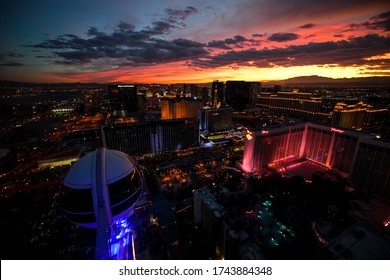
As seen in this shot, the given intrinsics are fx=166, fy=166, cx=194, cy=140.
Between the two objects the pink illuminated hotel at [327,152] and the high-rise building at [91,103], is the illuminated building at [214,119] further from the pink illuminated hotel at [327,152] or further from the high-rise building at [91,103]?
the high-rise building at [91,103]

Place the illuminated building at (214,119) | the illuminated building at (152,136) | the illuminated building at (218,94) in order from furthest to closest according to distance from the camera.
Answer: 1. the illuminated building at (218,94)
2. the illuminated building at (214,119)
3. the illuminated building at (152,136)

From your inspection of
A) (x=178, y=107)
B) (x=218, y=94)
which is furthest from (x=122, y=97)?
(x=218, y=94)

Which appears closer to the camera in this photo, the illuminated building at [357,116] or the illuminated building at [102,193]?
the illuminated building at [102,193]

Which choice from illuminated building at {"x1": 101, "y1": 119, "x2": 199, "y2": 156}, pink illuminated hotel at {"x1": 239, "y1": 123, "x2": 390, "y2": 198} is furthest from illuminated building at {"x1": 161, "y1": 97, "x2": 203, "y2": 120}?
pink illuminated hotel at {"x1": 239, "y1": 123, "x2": 390, "y2": 198}

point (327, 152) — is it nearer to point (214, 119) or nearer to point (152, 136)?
point (214, 119)

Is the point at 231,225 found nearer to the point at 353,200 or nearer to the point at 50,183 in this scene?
the point at 353,200

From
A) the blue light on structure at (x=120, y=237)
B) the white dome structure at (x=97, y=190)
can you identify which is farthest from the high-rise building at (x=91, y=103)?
the blue light on structure at (x=120, y=237)

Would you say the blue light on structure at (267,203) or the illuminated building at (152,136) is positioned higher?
the illuminated building at (152,136)

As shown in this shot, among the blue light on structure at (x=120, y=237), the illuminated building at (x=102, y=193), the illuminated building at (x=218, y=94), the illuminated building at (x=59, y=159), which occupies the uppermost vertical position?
the illuminated building at (x=218, y=94)
